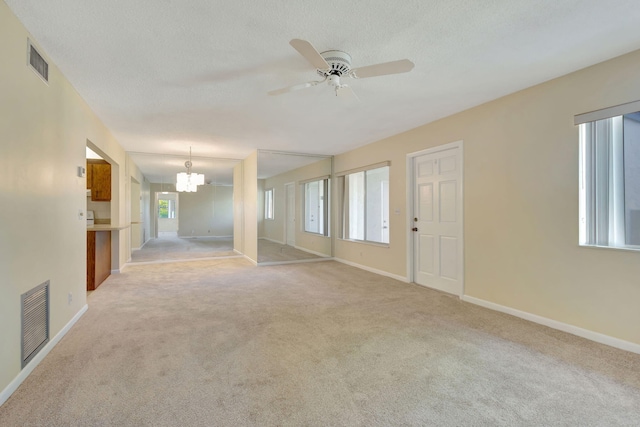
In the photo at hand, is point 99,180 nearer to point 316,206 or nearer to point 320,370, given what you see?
point 316,206

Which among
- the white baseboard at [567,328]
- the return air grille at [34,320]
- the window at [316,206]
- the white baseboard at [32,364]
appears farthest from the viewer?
the window at [316,206]

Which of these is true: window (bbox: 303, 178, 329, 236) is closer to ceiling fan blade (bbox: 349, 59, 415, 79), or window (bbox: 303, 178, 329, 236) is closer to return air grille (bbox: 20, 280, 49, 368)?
ceiling fan blade (bbox: 349, 59, 415, 79)

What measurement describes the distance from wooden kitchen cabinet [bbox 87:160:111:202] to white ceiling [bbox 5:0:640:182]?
1.82 m

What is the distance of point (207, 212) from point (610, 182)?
24.3 feet

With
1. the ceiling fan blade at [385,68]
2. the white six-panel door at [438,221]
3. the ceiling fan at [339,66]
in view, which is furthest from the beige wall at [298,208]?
the ceiling fan blade at [385,68]

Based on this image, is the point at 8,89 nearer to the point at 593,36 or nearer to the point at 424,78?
the point at 424,78

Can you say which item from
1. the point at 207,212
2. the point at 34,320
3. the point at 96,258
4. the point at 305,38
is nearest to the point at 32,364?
the point at 34,320

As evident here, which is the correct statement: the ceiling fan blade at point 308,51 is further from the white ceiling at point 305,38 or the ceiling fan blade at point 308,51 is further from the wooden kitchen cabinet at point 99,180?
the wooden kitchen cabinet at point 99,180

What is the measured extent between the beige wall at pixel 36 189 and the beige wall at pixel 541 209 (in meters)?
4.40

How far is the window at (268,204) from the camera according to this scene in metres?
9.13

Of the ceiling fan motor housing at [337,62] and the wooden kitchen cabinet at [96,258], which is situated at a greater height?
the ceiling fan motor housing at [337,62]

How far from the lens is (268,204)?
9.34 metres

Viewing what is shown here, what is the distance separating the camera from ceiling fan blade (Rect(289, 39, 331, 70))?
1.97 meters

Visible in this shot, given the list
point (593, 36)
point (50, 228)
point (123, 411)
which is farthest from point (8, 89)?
point (593, 36)
